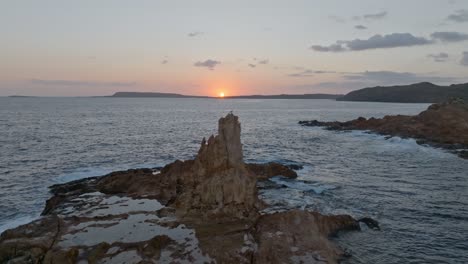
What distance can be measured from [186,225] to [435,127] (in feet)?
242

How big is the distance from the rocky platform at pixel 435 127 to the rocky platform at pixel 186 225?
144ft

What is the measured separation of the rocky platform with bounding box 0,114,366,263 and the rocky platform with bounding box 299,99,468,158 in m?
43.9

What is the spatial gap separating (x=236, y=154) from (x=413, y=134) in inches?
2463

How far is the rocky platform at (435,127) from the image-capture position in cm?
7231

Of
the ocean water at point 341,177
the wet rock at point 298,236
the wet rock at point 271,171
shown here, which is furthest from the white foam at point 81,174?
the wet rock at point 298,236

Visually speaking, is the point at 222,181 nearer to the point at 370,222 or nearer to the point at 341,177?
the point at 370,222

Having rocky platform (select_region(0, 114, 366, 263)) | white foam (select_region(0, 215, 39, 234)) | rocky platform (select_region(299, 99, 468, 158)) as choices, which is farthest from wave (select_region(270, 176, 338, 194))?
rocky platform (select_region(299, 99, 468, 158))

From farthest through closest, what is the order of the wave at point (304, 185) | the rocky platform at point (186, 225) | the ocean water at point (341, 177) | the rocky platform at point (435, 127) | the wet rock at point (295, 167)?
1. the rocky platform at point (435, 127)
2. the wet rock at point (295, 167)
3. the wave at point (304, 185)
4. the ocean water at point (341, 177)
5. the rocky platform at point (186, 225)

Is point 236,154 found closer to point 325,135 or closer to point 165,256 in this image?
point 165,256

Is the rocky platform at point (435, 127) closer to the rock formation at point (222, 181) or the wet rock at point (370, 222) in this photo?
the wet rock at point (370, 222)

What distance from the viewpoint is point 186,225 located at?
89.1 ft

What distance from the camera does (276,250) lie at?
2327cm

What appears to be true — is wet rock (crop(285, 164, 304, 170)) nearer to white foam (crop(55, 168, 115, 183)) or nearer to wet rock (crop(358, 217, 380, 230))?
wet rock (crop(358, 217, 380, 230))

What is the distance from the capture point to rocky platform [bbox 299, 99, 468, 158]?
72.3 m
